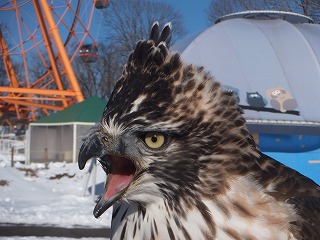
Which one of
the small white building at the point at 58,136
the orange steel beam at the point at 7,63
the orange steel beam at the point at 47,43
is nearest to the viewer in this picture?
Answer: the small white building at the point at 58,136

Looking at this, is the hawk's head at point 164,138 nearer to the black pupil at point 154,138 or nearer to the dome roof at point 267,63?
the black pupil at point 154,138

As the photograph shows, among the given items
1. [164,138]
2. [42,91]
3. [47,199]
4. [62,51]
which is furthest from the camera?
[62,51]

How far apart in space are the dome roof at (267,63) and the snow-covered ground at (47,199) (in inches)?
141

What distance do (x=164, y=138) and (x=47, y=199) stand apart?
10.3 metres

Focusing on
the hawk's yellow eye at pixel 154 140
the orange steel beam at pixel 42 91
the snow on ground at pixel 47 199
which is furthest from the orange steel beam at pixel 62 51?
A: the hawk's yellow eye at pixel 154 140

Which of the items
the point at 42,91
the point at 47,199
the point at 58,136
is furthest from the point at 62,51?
the point at 47,199

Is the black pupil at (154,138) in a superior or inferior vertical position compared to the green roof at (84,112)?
superior

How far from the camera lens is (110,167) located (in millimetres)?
1996

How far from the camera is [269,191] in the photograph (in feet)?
6.93

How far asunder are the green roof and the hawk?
1499 cm

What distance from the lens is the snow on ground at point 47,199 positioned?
939 centimetres

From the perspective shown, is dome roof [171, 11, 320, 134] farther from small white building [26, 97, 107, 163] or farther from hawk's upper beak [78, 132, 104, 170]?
small white building [26, 97, 107, 163]

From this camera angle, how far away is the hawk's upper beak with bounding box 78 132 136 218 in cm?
194

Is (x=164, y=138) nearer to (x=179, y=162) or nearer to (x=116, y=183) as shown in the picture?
(x=179, y=162)
